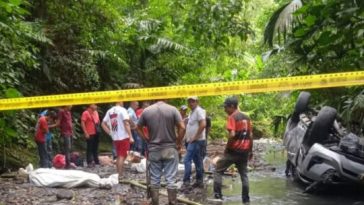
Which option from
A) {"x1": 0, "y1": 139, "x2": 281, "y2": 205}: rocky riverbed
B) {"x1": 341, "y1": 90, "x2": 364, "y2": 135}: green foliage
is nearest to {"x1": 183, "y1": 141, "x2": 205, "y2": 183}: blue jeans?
{"x1": 0, "y1": 139, "x2": 281, "y2": 205}: rocky riverbed

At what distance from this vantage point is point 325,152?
864 centimetres

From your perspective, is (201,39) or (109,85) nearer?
(201,39)

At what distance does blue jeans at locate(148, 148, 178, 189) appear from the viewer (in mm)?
7664

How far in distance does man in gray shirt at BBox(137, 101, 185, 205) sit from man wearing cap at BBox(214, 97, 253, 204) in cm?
113

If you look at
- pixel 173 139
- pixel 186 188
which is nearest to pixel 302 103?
pixel 186 188

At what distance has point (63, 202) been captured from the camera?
8.05 m

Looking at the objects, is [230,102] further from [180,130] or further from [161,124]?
[161,124]

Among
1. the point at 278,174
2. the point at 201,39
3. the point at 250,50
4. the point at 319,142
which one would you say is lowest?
the point at 278,174

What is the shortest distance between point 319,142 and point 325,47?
7.09 feet

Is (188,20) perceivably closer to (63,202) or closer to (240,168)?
(240,168)

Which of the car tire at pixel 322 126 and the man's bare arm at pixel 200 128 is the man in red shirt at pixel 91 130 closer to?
the man's bare arm at pixel 200 128

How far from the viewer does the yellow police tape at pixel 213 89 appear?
6.54 meters

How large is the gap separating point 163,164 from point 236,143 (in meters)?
1.47

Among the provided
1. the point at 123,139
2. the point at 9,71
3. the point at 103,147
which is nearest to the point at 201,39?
the point at 123,139
